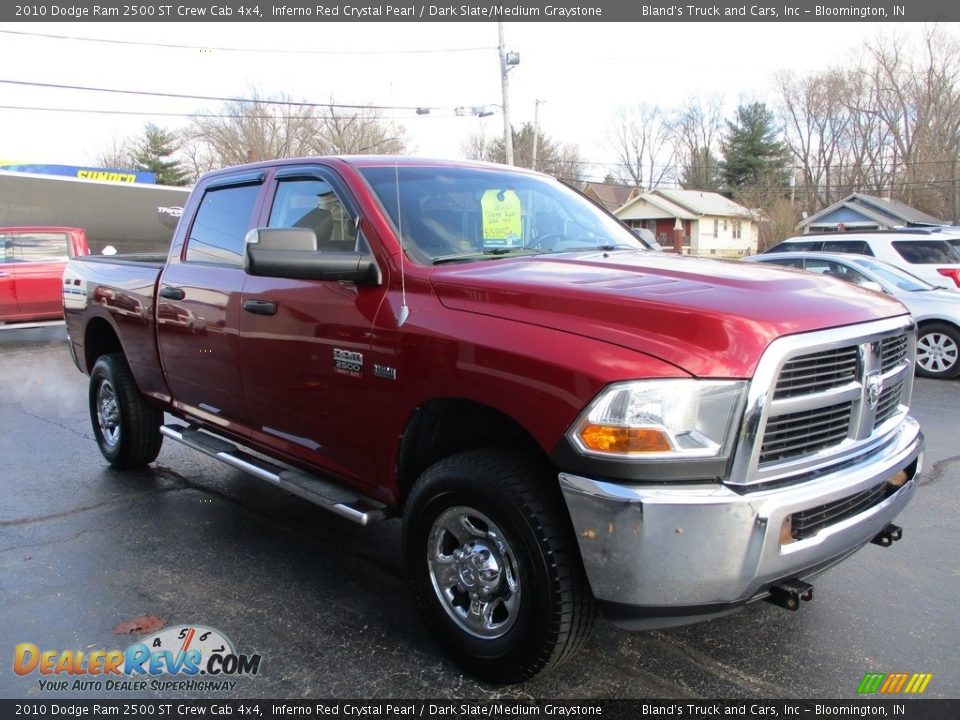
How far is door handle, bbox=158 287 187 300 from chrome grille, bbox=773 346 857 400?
3.38 metres

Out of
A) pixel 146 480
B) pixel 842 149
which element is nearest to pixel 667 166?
pixel 842 149

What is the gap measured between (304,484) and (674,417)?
6.31 ft

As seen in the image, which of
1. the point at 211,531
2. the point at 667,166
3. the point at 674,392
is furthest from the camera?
the point at 667,166

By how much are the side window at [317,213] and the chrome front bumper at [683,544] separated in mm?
1657

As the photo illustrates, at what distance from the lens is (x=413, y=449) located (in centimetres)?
316

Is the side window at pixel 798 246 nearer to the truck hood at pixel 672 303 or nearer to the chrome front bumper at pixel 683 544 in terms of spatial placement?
the truck hood at pixel 672 303

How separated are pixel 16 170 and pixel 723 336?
26211mm

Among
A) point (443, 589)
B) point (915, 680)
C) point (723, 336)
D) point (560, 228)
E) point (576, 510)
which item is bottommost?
point (915, 680)

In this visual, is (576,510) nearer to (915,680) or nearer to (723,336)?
(723,336)

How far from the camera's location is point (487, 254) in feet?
11.3

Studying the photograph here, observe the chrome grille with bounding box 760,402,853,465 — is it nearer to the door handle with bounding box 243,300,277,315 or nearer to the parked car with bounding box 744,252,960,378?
the door handle with bounding box 243,300,277,315

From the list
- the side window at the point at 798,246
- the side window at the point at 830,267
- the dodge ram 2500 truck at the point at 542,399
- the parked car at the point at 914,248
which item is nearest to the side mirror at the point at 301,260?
the dodge ram 2500 truck at the point at 542,399

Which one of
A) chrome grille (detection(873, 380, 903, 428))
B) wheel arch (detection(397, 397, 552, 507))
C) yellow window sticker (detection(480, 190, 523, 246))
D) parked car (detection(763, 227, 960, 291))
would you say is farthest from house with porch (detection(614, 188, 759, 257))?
wheel arch (detection(397, 397, 552, 507))

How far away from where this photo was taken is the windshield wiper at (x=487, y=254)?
330 centimetres
